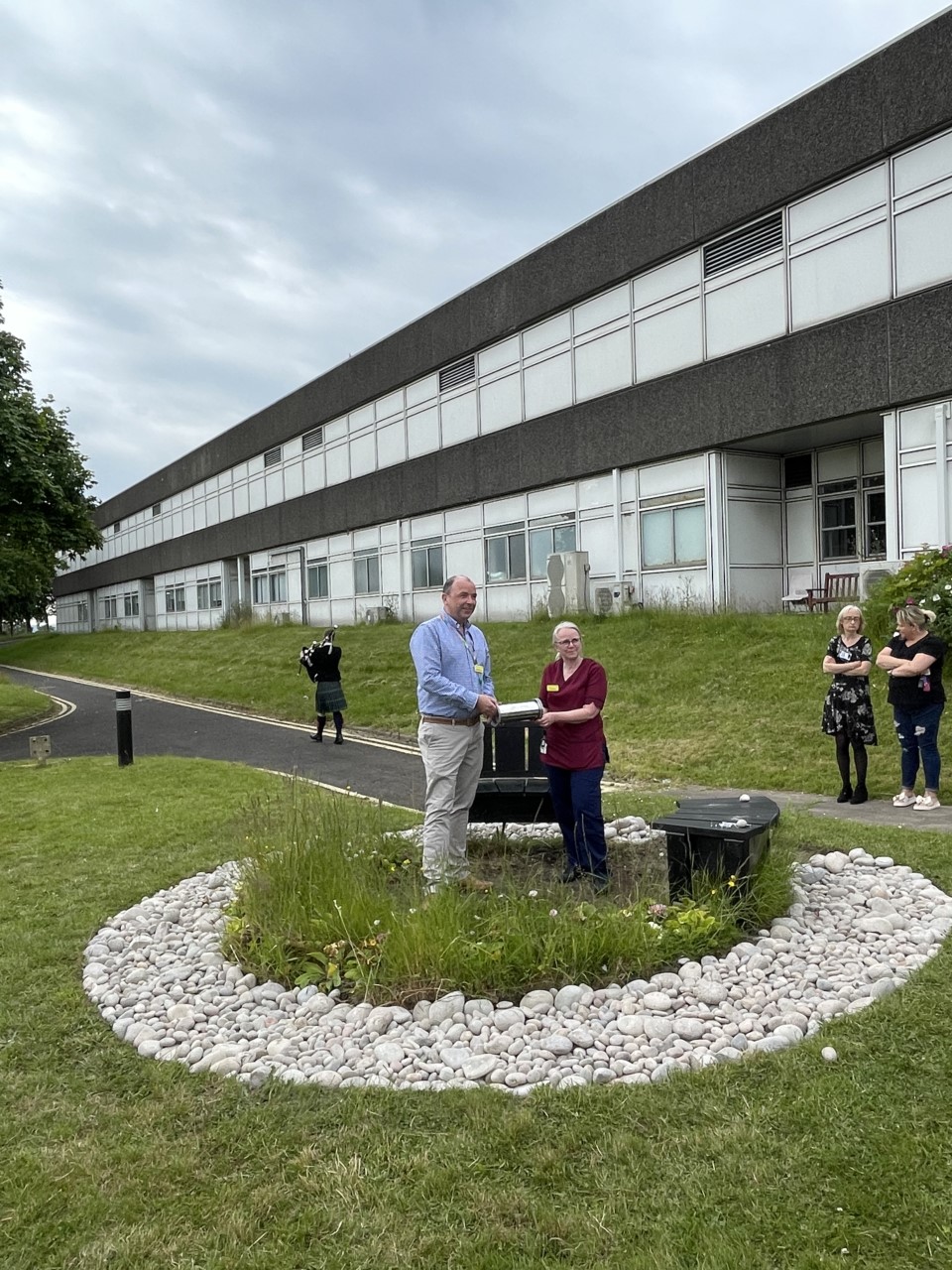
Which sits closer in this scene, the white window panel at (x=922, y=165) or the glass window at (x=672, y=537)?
the white window panel at (x=922, y=165)

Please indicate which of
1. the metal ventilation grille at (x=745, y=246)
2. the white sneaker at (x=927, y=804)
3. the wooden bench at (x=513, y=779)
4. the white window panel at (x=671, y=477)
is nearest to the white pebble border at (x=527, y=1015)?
the wooden bench at (x=513, y=779)

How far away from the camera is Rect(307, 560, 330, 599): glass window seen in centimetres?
3625

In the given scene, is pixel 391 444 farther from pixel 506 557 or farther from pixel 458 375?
pixel 506 557

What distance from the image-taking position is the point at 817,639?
567 inches

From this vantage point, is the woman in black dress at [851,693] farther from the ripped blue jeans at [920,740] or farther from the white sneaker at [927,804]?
the white sneaker at [927,804]

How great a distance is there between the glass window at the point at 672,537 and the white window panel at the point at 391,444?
11878 mm

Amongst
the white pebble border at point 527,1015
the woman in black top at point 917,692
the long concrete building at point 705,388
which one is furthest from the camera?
the long concrete building at point 705,388

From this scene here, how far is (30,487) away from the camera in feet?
62.4

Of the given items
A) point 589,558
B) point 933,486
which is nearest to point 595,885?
point 933,486

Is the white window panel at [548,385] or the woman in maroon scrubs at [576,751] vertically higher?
the white window panel at [548,385]

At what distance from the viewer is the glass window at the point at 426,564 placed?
96.2 feet

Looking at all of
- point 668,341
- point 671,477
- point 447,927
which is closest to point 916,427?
point 671,477

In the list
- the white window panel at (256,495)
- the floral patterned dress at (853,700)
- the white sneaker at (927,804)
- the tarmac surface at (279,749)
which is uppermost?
the white window panel at (256,495)

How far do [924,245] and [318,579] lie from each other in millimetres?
25393
